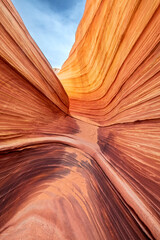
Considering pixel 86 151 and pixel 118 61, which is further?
pixel 118 61

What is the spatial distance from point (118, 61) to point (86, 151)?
557 mm

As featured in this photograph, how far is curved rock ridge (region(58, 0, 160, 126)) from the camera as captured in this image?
0.44 metres

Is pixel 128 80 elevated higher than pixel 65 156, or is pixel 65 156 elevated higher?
pixel 128 80

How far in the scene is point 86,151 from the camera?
0.57 m

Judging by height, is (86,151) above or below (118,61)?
below

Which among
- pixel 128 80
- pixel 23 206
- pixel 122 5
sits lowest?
pixel 23 206

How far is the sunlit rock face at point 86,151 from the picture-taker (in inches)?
11.6

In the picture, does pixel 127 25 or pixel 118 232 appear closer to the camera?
pixel 118 232

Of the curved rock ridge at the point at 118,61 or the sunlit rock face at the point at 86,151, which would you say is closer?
the sunlit rock face at the point at 86,151

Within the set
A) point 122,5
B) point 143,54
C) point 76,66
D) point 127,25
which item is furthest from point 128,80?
point 76,66

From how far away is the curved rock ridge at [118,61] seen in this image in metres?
0.44

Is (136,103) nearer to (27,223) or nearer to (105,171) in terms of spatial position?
(105,171)

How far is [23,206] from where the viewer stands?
1.10ft

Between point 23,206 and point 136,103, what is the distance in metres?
0.56
